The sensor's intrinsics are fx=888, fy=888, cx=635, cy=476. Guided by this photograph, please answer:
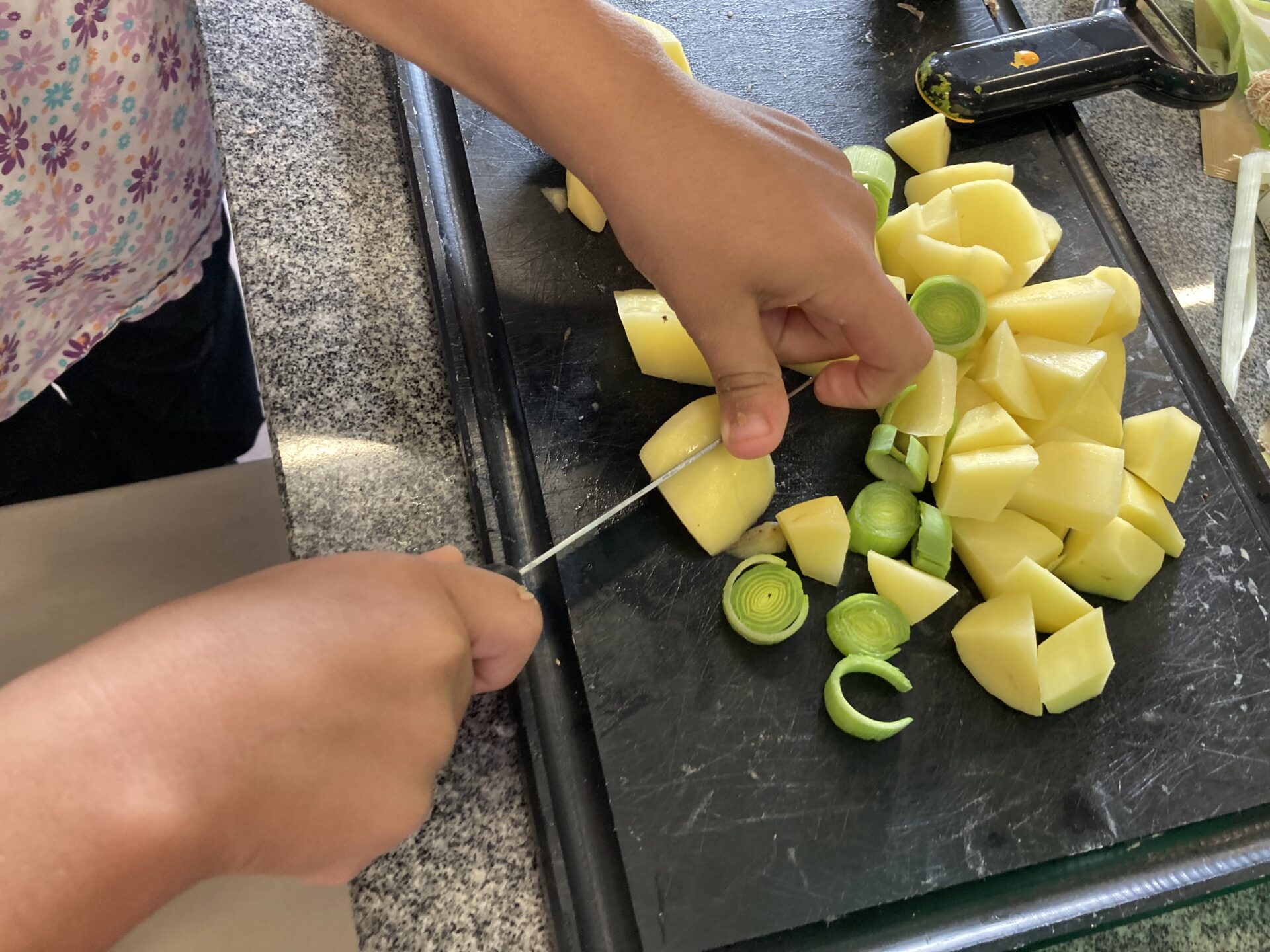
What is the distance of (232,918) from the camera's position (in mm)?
861

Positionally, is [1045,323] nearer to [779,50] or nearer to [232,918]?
[779,50]

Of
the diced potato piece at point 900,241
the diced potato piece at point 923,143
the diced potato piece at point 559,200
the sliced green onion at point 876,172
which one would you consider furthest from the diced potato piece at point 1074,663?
the diced potato piece at point 559,200

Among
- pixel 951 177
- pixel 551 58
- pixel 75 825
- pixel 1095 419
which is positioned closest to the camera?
pixel 75 825

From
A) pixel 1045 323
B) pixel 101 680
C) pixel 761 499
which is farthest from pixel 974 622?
pixel 101 680

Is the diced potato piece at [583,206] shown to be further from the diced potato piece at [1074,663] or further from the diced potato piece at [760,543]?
the diced potato piece at [1074,663]

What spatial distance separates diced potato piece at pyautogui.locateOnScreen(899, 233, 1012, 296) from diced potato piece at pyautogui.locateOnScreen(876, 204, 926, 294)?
15 millimetres

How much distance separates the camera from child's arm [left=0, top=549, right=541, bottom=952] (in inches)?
20.6

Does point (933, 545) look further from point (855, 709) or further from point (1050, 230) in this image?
point (1050, 230)

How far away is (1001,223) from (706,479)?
558mm

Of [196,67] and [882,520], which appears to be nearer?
[882,520]

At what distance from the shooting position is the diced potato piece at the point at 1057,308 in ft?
3.67

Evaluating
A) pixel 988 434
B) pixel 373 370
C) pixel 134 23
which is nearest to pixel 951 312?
pixel 988 434

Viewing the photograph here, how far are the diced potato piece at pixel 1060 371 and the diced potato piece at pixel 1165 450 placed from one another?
0.09 meters

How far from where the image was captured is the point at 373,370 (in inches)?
41.7
